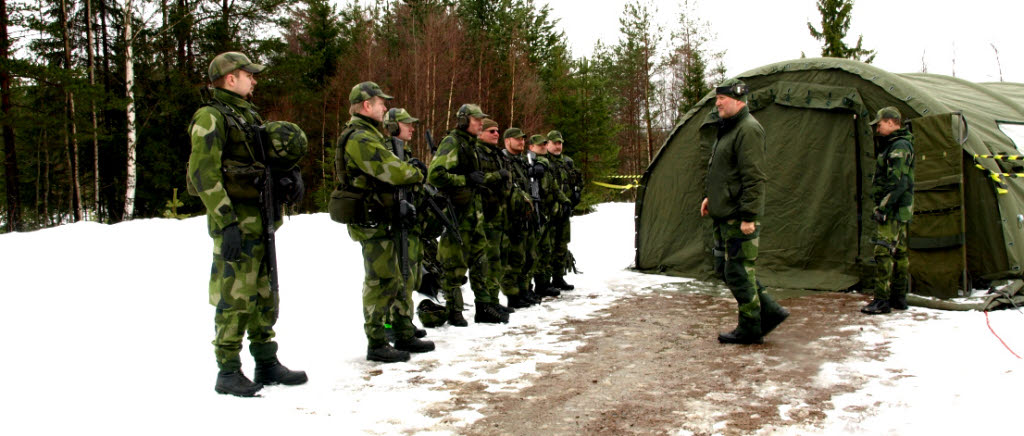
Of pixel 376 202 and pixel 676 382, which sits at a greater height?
pixel 376 202

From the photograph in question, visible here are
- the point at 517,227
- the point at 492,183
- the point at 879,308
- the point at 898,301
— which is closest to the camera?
the point at 492,183

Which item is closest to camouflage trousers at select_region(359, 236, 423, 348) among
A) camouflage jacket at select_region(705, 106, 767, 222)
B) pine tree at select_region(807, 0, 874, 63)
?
camouflage jacket at select_region(705, 106, 767, 222)

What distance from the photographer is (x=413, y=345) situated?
4684 mm

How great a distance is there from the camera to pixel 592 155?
1828cm

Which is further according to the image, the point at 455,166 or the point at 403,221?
the point at 455,166

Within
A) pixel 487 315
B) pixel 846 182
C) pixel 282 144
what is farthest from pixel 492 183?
pixel 846 182

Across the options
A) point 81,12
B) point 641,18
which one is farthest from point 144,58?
point 641,18

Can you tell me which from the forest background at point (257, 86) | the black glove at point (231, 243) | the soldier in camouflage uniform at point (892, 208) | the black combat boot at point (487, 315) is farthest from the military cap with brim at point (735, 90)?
the forest background at point (257, 86)

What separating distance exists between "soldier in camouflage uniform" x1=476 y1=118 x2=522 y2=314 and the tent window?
606 cm

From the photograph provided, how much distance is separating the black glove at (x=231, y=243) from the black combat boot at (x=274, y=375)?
79 centimetres

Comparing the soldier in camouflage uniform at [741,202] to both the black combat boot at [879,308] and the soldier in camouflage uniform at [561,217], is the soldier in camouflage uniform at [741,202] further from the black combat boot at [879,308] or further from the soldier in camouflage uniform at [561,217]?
the soldier in camouflage uniform at [561,217]

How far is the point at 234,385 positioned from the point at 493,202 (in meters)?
2.94

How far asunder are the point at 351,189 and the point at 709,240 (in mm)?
5715

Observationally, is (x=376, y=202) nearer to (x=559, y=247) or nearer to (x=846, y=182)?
(x=559, y=247)
